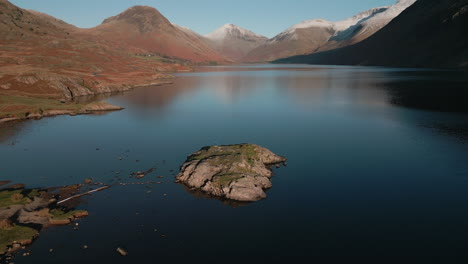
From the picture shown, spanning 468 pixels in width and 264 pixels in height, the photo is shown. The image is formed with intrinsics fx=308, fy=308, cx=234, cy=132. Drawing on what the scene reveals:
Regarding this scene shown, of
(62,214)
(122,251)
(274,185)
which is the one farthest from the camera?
(274,185)

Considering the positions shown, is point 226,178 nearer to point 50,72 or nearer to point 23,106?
point 23,106

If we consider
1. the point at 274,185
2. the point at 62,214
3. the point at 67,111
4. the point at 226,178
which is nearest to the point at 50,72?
the point at 67,111

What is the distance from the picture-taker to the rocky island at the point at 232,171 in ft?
112

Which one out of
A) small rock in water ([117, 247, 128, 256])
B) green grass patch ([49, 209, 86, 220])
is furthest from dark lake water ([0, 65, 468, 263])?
green grass patch ([49, 209, 86, 220])

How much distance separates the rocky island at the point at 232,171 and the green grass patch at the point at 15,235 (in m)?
16.0

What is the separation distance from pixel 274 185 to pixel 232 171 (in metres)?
5.30

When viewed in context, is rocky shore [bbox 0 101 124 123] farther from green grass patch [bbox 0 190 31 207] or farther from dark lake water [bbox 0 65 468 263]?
green grass patch [bbox 0 190 31 207]

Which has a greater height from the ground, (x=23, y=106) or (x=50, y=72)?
(x=50, y=72)

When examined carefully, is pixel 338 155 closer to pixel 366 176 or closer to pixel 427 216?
pixel 366 176

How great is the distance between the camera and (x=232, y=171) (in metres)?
37.3

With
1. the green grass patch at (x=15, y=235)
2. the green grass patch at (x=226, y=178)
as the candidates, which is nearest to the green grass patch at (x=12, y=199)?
the green grass patch at (x=15, y=235)

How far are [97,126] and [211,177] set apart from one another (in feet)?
141

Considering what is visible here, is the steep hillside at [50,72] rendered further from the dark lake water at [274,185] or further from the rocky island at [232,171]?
the rocky island at [232,171]

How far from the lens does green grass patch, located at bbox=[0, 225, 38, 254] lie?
24.9m
